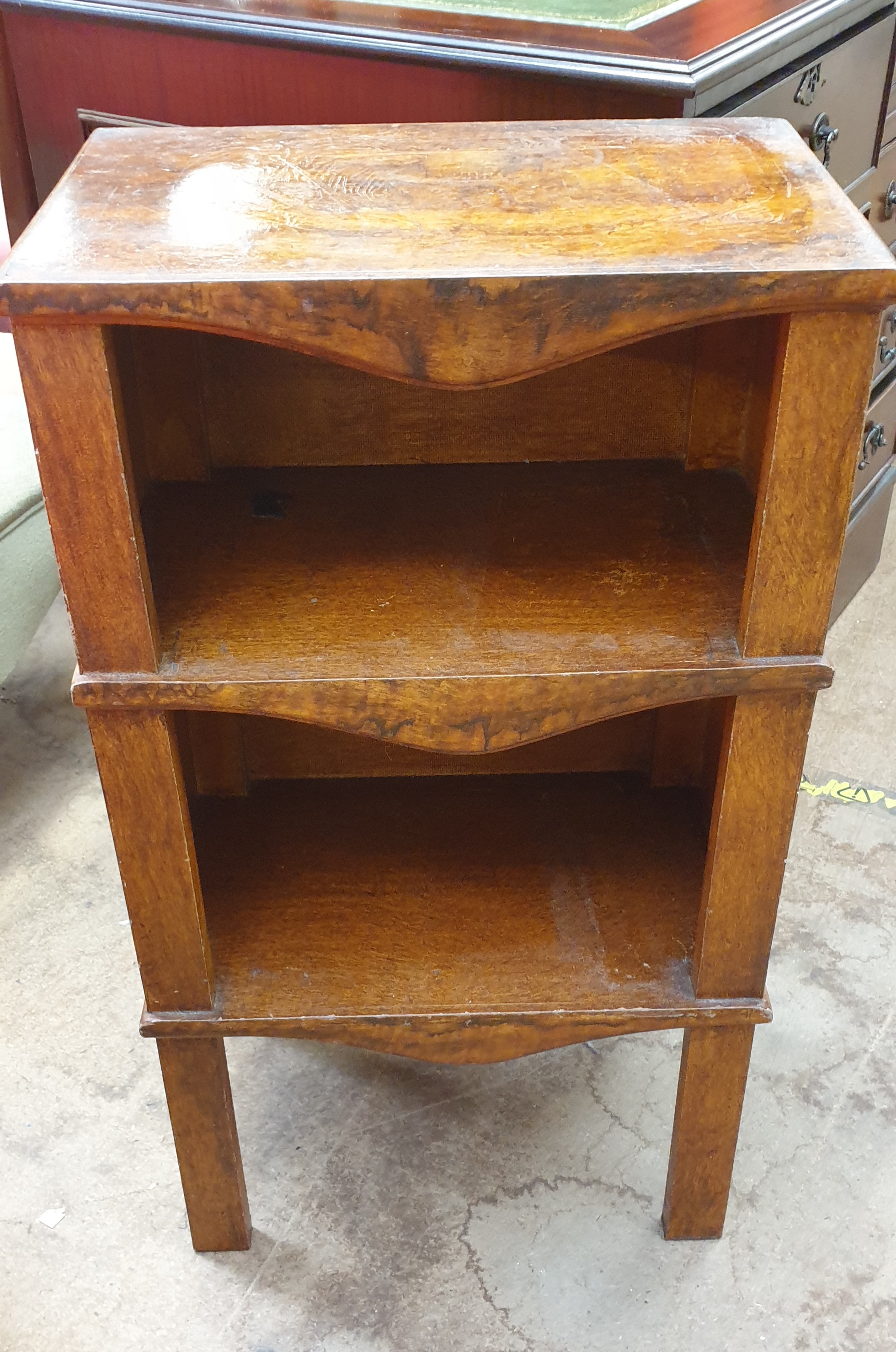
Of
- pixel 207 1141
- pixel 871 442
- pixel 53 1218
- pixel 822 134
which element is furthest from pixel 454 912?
pixel 871 442

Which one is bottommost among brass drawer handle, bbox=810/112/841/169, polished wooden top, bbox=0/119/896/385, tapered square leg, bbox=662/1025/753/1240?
tapered square leg, bbox=662/1025/753/1240

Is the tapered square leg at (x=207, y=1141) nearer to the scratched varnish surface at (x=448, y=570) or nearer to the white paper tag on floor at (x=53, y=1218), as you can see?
the white paper tag on floor at (x=53, y=1218)

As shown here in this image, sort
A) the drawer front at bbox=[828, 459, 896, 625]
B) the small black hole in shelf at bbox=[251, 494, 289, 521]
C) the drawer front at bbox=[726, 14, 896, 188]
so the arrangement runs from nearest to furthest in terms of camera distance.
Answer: the small black hole in shelf at bbox=[251, 494, 289, 521] → the drawer front at bbox=[726, 14, 896, 188] → the drawer front at bbox=[828, 459, 896, 625]

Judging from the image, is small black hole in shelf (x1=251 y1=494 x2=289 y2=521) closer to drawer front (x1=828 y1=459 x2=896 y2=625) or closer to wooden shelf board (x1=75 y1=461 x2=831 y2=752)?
wooden shelf board (x1=75 y1=461 x2=831 y2=752)

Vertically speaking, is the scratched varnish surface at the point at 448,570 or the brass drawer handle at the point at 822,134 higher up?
the brass drawer handle at the point at 822,134

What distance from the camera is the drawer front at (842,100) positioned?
5.00 feet

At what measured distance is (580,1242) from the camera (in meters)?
1.35

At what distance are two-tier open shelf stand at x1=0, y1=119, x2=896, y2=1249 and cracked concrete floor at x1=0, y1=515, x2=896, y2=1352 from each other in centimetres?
8

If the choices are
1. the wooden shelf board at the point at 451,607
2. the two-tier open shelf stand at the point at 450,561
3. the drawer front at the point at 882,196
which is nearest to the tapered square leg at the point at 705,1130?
the two-tier open shelf stand at the point at 450,561

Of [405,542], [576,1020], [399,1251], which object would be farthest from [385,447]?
[399,1251]

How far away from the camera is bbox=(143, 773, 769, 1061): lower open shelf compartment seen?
1.18 meters

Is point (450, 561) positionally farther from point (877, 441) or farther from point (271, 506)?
point (877, 441)

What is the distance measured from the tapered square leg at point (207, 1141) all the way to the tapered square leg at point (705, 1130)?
17.3 inches

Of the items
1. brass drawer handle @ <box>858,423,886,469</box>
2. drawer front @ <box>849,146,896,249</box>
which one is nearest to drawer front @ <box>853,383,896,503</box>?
brass drawer handle @ <box>858,423,886,469</box>
